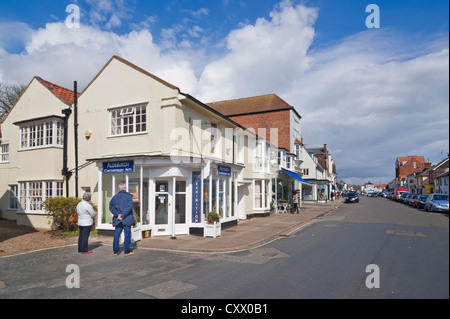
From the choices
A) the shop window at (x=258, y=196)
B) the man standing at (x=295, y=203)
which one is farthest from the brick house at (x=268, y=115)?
the shop window at (x=258, y=196)

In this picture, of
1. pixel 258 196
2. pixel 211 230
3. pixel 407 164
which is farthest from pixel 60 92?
pixel 407 164

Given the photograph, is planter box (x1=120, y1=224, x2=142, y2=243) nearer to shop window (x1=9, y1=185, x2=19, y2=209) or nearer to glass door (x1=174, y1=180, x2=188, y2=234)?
glass door (x1=174, y1=180, x2=188, y2=234)

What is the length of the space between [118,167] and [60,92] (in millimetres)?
7842

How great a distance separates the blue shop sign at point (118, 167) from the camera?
1253 centimetres

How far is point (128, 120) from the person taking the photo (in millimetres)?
14188

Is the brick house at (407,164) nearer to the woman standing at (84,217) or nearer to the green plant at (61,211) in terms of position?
the woman standing at (84,217)

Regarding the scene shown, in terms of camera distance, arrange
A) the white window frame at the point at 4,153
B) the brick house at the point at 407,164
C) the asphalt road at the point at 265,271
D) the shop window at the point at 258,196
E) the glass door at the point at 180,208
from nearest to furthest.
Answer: the asphalt road at the point at 265,271 → the brick house at the point at 407,164 → the glass door at the point at 180,208 → the white window frame at the point at 4,153 → the shop window at the point at 258,196

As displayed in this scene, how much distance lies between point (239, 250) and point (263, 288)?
4447 millimetres

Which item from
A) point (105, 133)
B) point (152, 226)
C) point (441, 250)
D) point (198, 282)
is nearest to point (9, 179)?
point (105, 133)

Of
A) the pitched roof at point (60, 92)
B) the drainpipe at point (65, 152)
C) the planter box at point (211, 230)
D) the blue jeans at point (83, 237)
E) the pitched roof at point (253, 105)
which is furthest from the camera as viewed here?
the pitched roof at point (253, 105)

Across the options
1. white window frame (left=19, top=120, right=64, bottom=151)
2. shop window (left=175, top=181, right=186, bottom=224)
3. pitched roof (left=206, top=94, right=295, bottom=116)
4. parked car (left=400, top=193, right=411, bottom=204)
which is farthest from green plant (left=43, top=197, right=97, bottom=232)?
parked car (left=400, top=193, right=411, bottom=204)

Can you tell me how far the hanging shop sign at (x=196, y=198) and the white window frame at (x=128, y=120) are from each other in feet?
10.6
